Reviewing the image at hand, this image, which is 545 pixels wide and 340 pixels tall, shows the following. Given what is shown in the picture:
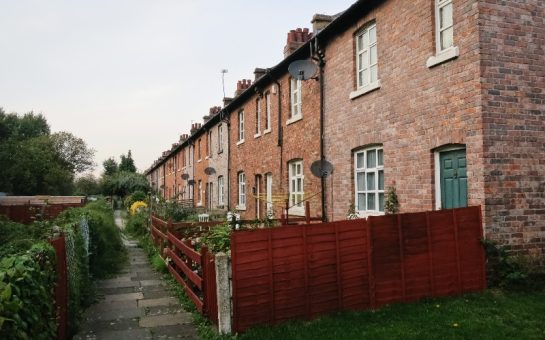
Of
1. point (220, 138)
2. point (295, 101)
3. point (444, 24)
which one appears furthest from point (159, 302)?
point (220, 138)

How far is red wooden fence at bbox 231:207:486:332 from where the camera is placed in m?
5.72

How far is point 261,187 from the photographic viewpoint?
663 inches

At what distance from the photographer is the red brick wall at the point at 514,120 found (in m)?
6.95

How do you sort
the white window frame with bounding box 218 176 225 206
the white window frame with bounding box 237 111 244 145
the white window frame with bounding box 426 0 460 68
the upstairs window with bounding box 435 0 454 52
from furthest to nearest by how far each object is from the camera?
1. the white window frame with bounding box 218 176 225 206
2. the white window frame with bounding box 237 111 244 145
3. the upstairs window with bounding box 435 0 454 52
4. the white window frame with bounding box 426 0 460 68

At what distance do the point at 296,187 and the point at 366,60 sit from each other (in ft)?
16.0

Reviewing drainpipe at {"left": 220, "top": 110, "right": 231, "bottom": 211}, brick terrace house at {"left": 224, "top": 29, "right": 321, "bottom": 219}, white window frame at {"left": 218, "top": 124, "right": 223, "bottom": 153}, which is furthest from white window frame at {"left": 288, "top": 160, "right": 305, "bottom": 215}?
white window frame at {"left": 218, "top": 124, "right": 223, "bottom": 153}

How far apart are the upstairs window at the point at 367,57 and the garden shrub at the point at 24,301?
→ 7.89 m

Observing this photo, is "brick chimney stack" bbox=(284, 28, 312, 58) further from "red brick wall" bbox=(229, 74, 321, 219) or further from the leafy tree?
the leafy tree

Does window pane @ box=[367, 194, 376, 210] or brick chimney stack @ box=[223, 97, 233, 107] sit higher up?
brick chimney stack @ box=[223, 97, 233, 107]

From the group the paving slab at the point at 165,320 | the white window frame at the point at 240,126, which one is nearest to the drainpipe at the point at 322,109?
the paving slab at the point at 165,320

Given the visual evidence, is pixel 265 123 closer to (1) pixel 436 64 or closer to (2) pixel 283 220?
(2) pixel 283 220

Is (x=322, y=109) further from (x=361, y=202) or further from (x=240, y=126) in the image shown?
(x=240, y=126)

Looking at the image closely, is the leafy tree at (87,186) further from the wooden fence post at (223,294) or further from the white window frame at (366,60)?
the wooden fence post at (223,294)

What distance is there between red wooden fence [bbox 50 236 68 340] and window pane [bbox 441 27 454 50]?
22.6 ft
